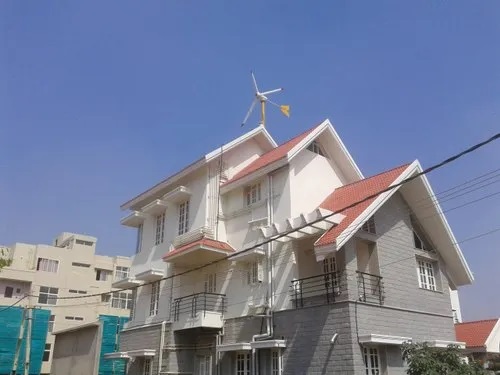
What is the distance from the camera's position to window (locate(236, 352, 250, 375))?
647 inches

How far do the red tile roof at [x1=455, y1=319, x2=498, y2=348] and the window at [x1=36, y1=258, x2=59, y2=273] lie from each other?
39992 millimetres

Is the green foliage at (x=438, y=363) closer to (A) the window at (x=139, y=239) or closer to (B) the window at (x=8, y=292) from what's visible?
(A) the window at (x=139, y=239)

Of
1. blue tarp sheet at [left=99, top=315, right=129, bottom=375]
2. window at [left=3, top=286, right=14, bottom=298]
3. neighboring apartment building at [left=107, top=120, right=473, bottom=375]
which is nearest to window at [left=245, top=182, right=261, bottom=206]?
neighboring apartment building at [left=107, top=120, right=473, bottom=375]

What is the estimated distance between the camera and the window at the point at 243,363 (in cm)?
1642

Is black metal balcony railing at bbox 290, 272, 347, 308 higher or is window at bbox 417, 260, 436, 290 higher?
window at bbox 417, 260, 436, 290

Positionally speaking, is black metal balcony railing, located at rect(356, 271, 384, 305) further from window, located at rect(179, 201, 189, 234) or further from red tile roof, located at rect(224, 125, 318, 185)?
window, located at rect(179, 201, 189, 234)

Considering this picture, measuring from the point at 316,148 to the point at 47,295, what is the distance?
125 ft

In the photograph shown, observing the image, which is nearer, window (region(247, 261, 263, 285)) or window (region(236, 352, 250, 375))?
window (region(236, 352, 250, 375))

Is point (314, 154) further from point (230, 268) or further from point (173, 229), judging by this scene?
point (173, 229)

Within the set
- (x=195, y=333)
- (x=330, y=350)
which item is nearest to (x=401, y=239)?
(x=330, y=350)

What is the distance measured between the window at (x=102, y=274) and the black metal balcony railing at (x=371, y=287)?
139 feet

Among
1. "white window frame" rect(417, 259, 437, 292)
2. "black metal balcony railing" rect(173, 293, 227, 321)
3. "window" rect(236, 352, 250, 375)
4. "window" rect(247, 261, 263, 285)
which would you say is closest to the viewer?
"window" rect(236, 352, 250, 375)

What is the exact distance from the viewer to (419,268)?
18.3 metres

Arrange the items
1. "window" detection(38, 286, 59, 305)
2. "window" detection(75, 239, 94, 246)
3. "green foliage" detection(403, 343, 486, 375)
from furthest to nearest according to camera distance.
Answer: "window" detection(75, 239, 94, 246), "window" detection(38, 286, 59, 305), "green foliage" detection(403, 343, 486, 375)
